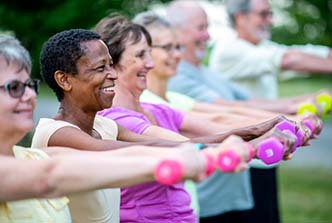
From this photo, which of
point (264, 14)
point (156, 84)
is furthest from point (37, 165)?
point (264, 14)

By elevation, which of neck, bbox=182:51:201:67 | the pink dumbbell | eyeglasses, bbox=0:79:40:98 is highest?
eyeglasses, bbox=0:79:40:98

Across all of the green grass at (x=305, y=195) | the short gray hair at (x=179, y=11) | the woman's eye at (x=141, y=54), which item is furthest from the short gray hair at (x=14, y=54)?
the green grass at (x=305, y=195)

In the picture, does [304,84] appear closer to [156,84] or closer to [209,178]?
[209,178]

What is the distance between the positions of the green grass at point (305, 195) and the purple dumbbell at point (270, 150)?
6.27 meters

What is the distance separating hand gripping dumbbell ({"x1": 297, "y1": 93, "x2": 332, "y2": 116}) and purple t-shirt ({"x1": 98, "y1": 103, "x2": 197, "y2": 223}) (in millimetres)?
1654

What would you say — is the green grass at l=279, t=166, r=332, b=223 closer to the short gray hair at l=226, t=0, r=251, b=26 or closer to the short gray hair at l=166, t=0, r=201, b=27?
the short gray hair at l=226, t=0, r=251, b=26

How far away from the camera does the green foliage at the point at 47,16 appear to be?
868 centimetres

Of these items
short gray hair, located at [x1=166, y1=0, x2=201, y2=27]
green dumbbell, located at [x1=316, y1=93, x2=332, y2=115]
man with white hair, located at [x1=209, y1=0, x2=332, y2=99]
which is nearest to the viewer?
green dumbbell, located at [x1=316, y1=93, x2=332, y2=115]

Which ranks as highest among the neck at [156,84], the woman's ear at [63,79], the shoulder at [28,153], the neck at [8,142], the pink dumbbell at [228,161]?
the woman's ear at [63,79]

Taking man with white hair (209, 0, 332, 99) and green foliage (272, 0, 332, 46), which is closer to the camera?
man with white hair (209, 0, 332, 99)

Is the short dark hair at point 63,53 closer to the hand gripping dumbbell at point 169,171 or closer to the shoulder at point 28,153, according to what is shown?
the shoulder at point 28,153

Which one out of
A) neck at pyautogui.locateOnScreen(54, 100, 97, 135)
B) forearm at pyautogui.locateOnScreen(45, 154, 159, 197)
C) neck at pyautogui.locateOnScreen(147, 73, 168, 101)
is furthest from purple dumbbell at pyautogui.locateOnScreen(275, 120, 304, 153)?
neck at pyautogui.locateOnScreen(147, 73, 168, 101)

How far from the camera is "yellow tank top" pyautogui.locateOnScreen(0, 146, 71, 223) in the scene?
301 cm

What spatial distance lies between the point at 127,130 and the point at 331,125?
52.2ft
